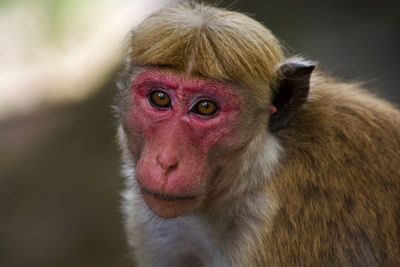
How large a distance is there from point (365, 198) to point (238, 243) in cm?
111

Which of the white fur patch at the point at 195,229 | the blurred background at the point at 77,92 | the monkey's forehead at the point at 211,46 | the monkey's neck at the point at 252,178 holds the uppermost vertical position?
the monkey's forehead at the point at 211,46

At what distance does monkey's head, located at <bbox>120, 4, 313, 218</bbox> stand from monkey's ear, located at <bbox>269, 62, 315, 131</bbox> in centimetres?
1

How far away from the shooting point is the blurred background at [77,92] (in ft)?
31.3

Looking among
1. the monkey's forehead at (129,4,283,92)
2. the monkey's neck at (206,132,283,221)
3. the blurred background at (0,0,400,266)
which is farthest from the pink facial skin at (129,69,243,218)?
the blurred background at (0,0,400,266)

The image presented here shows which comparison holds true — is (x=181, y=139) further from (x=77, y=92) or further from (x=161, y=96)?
(x=77, y=92)

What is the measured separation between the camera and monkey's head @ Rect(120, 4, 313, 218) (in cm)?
453

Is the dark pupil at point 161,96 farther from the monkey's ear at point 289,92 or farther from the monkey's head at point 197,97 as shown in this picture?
the monkey's ear at point 289,92

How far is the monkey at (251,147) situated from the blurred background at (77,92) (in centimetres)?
321

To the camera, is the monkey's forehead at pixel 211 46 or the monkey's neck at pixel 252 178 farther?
the monkey's neck at pixel 252 178

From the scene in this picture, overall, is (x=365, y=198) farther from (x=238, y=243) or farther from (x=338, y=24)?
(x=338, y=24)

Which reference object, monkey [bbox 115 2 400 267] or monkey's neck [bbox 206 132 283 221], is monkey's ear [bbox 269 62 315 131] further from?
monkey's neck [bbox 206 132 283 221]

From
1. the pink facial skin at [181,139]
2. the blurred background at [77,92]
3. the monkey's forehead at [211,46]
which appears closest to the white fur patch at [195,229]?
the pink facial skin at [181,139]

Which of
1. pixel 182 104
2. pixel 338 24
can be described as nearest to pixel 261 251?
pixel 182 104

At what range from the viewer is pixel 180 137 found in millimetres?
4523
